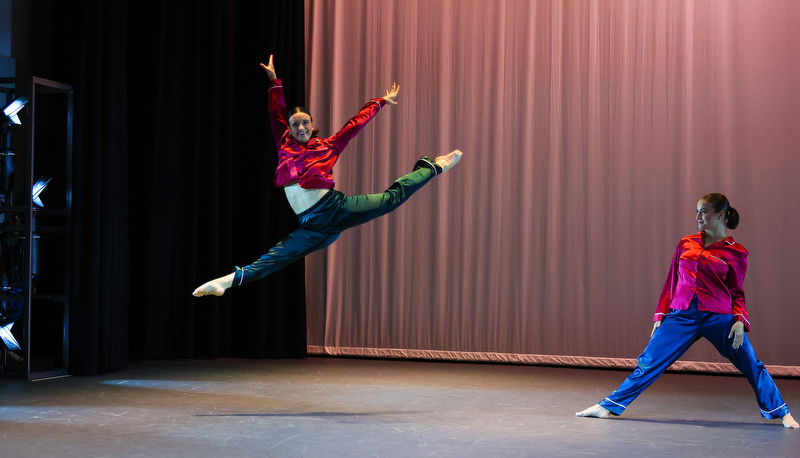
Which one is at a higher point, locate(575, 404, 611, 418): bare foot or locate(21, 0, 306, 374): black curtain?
locate(21, 0, 306, 374): black curtain

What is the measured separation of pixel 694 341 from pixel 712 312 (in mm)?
164

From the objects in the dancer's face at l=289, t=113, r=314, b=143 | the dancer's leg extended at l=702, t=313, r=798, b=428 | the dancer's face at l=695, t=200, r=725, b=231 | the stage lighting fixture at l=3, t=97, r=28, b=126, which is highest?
the stage lighting fixture at l=3, t=97, r=28, b=126

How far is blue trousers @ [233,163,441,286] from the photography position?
416 cm

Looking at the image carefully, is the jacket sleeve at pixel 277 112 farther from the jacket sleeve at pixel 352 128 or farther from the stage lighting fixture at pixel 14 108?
the stage lighting fixture at pixel 14 108

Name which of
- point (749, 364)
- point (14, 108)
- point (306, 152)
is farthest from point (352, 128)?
point (14, 108)

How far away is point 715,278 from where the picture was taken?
3881 mm

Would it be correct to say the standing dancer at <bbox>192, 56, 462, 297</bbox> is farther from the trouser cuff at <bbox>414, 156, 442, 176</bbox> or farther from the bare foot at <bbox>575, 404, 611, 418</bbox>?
the bare foot at <bbox>575, 404, 611, 418</bbox>

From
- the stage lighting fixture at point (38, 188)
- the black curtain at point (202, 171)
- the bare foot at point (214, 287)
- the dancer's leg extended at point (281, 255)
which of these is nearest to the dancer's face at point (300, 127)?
the dancer's leg extended at point (281, 255)

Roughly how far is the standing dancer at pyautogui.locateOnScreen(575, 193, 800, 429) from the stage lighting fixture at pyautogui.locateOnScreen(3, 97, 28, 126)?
4.09m

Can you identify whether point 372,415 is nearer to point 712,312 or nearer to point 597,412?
point 597,412

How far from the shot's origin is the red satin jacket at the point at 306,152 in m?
4.17

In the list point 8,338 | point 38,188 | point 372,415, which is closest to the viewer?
point 372,415

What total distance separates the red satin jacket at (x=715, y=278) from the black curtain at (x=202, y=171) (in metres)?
3.34

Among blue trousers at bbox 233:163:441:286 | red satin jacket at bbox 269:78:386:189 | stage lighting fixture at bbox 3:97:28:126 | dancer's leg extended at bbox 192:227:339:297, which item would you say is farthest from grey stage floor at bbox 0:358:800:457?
stage lighting fixture at bbox 3:97:28:126
